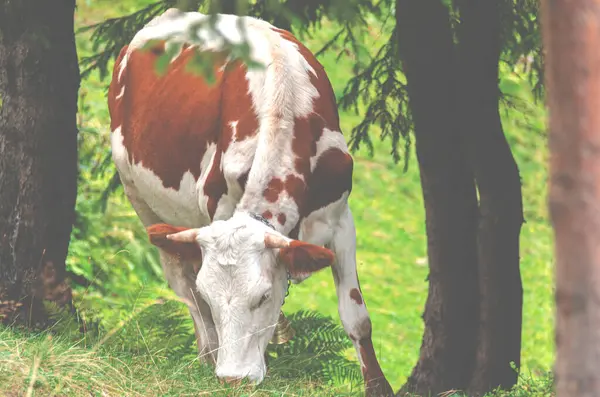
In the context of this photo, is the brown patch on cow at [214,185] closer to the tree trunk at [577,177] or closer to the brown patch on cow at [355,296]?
the brown patch on cow at [355,296]

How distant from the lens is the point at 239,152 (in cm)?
719

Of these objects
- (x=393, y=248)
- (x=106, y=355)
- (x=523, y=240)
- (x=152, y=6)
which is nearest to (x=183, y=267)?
(x=106, y=355)

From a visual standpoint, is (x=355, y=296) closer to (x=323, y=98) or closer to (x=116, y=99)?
(x=323, y=98)

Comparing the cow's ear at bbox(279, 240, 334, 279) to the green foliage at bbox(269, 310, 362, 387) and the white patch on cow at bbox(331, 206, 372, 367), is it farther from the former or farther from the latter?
the green foliage at bbox(269, 310, 362, 387)

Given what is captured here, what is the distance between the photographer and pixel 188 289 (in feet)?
26.9

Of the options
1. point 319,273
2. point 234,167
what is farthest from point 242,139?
point 319,273

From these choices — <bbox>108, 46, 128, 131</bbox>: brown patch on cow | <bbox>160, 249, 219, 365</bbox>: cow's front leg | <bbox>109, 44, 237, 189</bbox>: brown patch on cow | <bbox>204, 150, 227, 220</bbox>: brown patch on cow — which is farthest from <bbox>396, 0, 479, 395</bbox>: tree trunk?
<bbox>108, 46, 128, 131</bbox>: brown patch on cow

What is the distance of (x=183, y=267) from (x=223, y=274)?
59.8 inches

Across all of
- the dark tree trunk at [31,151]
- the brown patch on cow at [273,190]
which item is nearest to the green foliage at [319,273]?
the dark tree trunk at [31,151]

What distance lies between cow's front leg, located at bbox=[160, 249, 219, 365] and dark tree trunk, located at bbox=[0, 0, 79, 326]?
776 millimetres

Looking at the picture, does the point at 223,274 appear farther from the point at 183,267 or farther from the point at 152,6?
the point at 152,6

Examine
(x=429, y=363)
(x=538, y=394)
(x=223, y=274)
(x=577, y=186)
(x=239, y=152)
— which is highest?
(x=577, y=186)

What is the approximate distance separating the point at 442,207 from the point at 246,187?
2153 millimetres

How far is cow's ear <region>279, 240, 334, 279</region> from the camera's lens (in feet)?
21.6
